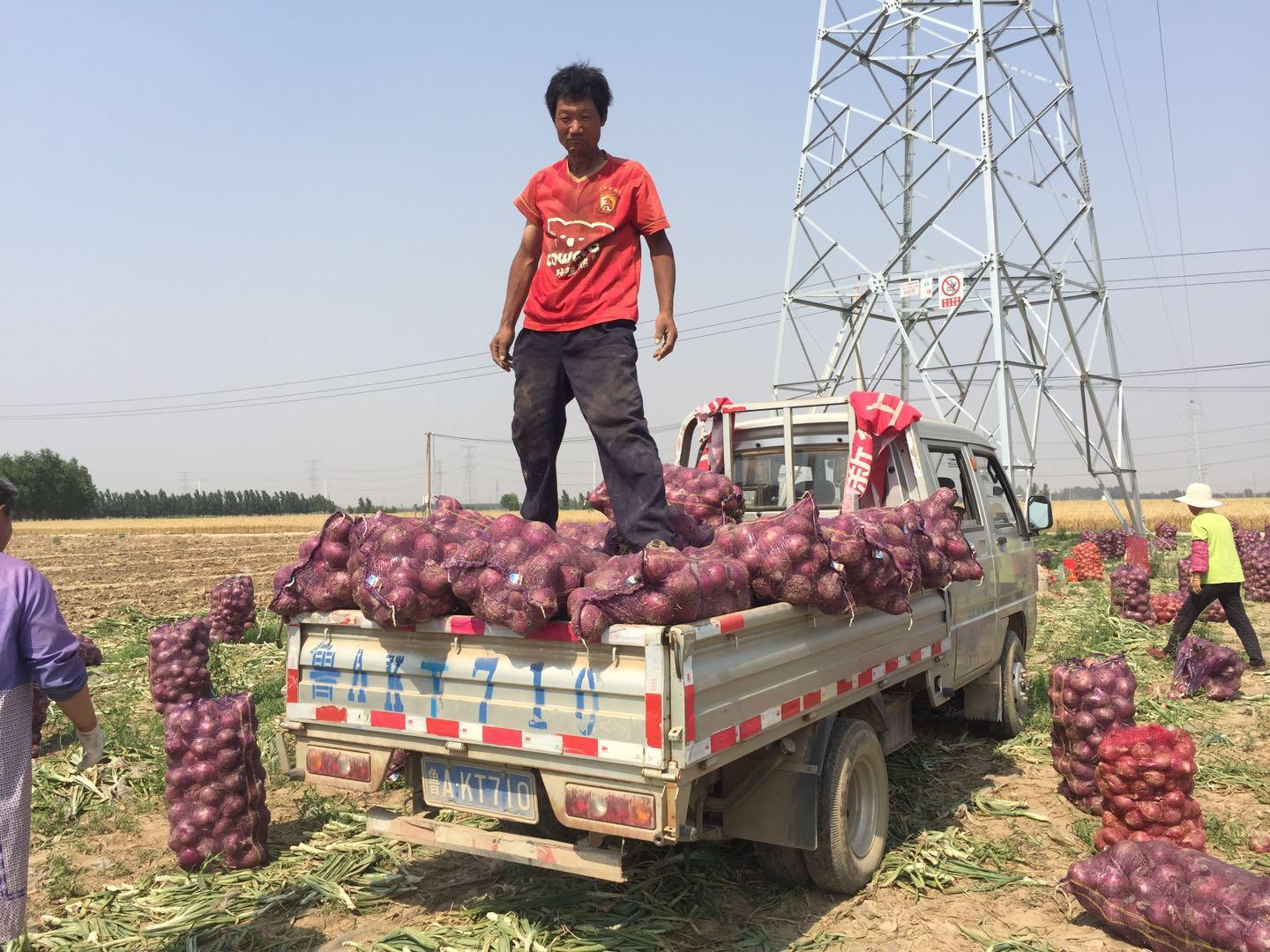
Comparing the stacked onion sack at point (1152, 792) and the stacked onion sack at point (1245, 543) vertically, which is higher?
the stacked onion sack at point (1245, 543)

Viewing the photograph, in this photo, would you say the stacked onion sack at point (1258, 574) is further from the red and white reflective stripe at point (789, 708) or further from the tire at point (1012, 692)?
the red and white reflective stripe at point (789, 708)

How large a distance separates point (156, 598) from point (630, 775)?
15.4m

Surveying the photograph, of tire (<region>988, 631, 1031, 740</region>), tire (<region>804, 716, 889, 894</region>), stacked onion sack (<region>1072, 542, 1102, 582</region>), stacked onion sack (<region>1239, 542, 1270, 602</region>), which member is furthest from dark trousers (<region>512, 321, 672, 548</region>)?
stacked onion sack (<region>1072, 542, 1102, 582</region>)

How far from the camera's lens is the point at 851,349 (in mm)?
21406

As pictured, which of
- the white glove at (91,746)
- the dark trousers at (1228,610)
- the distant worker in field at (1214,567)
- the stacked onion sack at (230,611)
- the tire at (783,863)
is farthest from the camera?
the stacked onion sack at (230,611)

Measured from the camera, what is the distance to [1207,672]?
7.88 metres

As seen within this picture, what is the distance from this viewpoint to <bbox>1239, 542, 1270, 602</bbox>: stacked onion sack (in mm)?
14641

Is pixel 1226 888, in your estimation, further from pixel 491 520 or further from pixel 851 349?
pixel 851 349

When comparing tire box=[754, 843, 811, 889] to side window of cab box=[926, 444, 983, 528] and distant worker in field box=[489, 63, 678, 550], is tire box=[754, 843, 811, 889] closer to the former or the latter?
distant worker in field box=[489, 63, 678, 550]

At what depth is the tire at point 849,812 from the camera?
3955 millimetres

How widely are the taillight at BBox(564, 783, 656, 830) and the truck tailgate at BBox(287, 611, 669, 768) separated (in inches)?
5.2

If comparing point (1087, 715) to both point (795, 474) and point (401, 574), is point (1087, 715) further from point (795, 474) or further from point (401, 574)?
point (401, 574)

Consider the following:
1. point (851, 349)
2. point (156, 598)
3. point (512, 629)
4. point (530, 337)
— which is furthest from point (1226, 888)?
point (851, 349)

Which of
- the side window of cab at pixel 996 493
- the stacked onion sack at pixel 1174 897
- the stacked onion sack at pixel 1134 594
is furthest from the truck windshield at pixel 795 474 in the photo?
the stacked onion sack at pixel 1134 594
